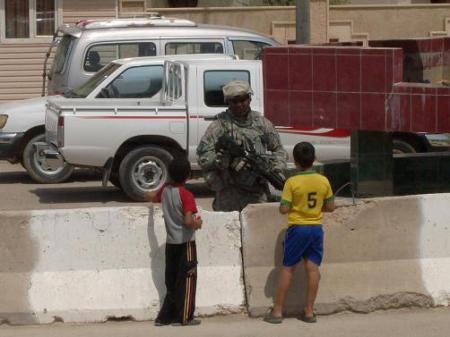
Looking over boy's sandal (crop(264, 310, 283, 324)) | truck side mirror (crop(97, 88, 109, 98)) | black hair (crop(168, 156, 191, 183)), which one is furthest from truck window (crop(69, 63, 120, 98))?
boy's sandal (crop(264, 310, 283, 324))

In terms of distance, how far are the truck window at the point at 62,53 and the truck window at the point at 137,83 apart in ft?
6.93

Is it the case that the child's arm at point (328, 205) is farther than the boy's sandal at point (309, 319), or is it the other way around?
the boy's sandal at point (309, 319)

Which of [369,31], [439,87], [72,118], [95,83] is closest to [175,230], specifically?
[439,87]

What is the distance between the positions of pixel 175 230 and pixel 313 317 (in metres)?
1.22

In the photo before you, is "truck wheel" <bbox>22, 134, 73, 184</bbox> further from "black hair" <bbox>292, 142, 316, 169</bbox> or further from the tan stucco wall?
the tan stucco wall

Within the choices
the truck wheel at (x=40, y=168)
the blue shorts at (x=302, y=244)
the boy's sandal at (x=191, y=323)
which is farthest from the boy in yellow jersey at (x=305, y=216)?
the truck wheel at (x=40, y=168)

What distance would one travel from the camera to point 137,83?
15617 millimetres

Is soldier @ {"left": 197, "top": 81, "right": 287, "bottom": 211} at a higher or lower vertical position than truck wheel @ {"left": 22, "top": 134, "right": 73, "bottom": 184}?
higher

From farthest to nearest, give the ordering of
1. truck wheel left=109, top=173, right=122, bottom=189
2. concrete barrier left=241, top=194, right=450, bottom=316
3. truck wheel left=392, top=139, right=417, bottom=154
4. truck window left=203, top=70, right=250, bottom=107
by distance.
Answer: truck wheel left=392, top=139, right=417, bottom=154
truck wheel left=109, top=173, right=122, bottom=189
truck window left=203, top=70, right=250, bottom=107
concrete barrier left=241, top=194, right=450, bottom=316

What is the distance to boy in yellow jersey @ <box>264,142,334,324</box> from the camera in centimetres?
791

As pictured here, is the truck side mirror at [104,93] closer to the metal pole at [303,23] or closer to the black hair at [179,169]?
the metal pole at [303,23]

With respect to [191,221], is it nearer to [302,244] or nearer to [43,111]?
[302,244]

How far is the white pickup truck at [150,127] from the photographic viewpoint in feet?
47.0

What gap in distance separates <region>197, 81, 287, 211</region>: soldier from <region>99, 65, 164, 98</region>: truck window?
712 cm
